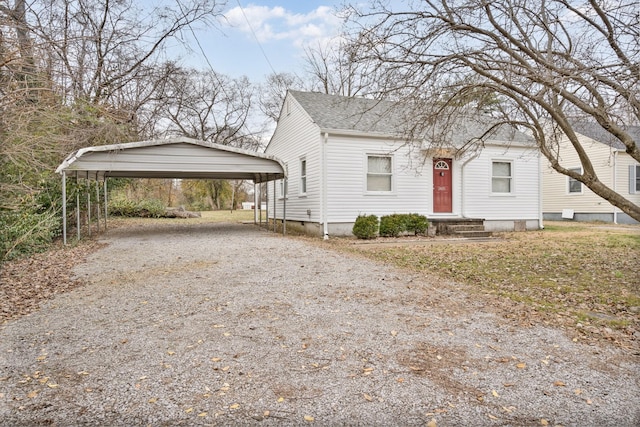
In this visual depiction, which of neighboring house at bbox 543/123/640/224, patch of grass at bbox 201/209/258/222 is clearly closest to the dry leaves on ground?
patch of grass at bbox 201/209/258/222

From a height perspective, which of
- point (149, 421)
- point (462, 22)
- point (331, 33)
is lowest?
point (149, 421)

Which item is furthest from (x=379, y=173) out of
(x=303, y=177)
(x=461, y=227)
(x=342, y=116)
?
(x=461, y=227)

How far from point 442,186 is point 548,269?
6607 mm

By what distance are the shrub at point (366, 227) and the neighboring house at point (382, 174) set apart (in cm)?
56

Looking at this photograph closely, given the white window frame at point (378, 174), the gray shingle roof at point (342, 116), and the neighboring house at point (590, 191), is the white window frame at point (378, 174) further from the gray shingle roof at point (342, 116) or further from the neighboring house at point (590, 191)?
the neighboring house at point (590, 191)

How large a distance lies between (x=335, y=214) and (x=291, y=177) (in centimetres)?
351

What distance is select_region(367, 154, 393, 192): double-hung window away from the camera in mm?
12516

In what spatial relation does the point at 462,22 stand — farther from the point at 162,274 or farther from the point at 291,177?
the point at 291,177

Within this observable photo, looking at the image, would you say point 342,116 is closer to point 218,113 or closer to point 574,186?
point 574,186

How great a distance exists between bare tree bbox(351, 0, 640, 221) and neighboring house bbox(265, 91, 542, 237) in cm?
429

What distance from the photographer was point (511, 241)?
1155 cm

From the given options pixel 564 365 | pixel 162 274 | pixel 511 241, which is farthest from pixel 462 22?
pixel 511 241

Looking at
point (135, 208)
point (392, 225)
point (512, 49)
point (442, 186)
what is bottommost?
point (392, 225)

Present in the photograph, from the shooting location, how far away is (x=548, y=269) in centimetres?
714
